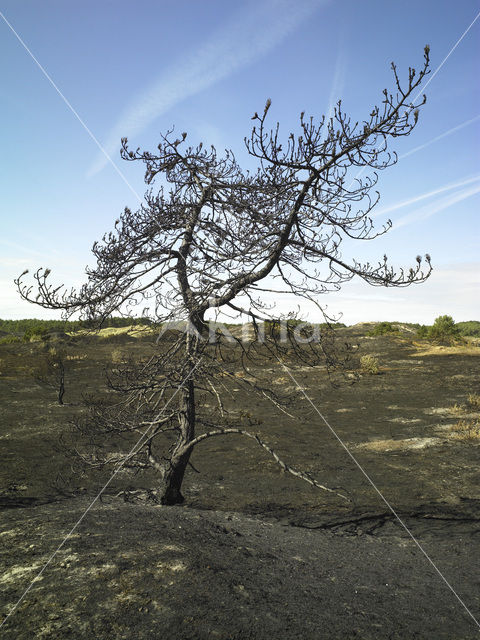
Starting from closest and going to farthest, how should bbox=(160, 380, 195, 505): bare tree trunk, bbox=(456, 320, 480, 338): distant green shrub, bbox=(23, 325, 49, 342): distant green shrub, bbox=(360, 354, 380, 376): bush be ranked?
bbox=(160, 380, 195, 505): bare tree trunk
bbox=(360, 354, 380, 376): bush
bbox=(23, 325, 49, 342): distant green shrub
bbox=(456, 320, 480, 338): distant green shrub

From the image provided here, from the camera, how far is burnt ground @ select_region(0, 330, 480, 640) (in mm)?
3698

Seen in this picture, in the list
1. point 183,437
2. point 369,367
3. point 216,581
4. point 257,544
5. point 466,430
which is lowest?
point 257,544

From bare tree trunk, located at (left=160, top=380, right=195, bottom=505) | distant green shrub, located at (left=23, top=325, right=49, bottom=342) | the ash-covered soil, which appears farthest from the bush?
distant green shrub, located at (left=23, top=325, right=49, bottom=342)

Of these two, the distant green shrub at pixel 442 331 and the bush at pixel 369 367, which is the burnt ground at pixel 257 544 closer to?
the bush at pixel 369 367

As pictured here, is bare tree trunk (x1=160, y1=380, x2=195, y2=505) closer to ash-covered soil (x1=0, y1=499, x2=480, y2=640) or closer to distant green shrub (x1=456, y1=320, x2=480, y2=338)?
ash-covered soil (x1=0, y1=499, x2=480, y2=640)

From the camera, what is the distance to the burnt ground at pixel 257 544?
3698 mm

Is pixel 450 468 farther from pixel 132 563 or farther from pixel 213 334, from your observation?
pixel 132 563

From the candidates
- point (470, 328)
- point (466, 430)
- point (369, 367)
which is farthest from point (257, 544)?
point (470, 328)

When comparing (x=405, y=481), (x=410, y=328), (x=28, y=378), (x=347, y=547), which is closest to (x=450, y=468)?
(x=405, y=481)

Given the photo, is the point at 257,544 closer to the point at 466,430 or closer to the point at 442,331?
the point at 466,430

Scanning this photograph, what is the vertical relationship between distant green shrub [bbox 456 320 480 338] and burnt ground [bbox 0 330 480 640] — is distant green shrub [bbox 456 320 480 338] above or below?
above

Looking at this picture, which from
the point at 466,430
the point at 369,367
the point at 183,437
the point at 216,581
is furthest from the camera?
the point at 369,367

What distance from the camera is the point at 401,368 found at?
23.7 meters

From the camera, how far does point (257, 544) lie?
5.81 metres
